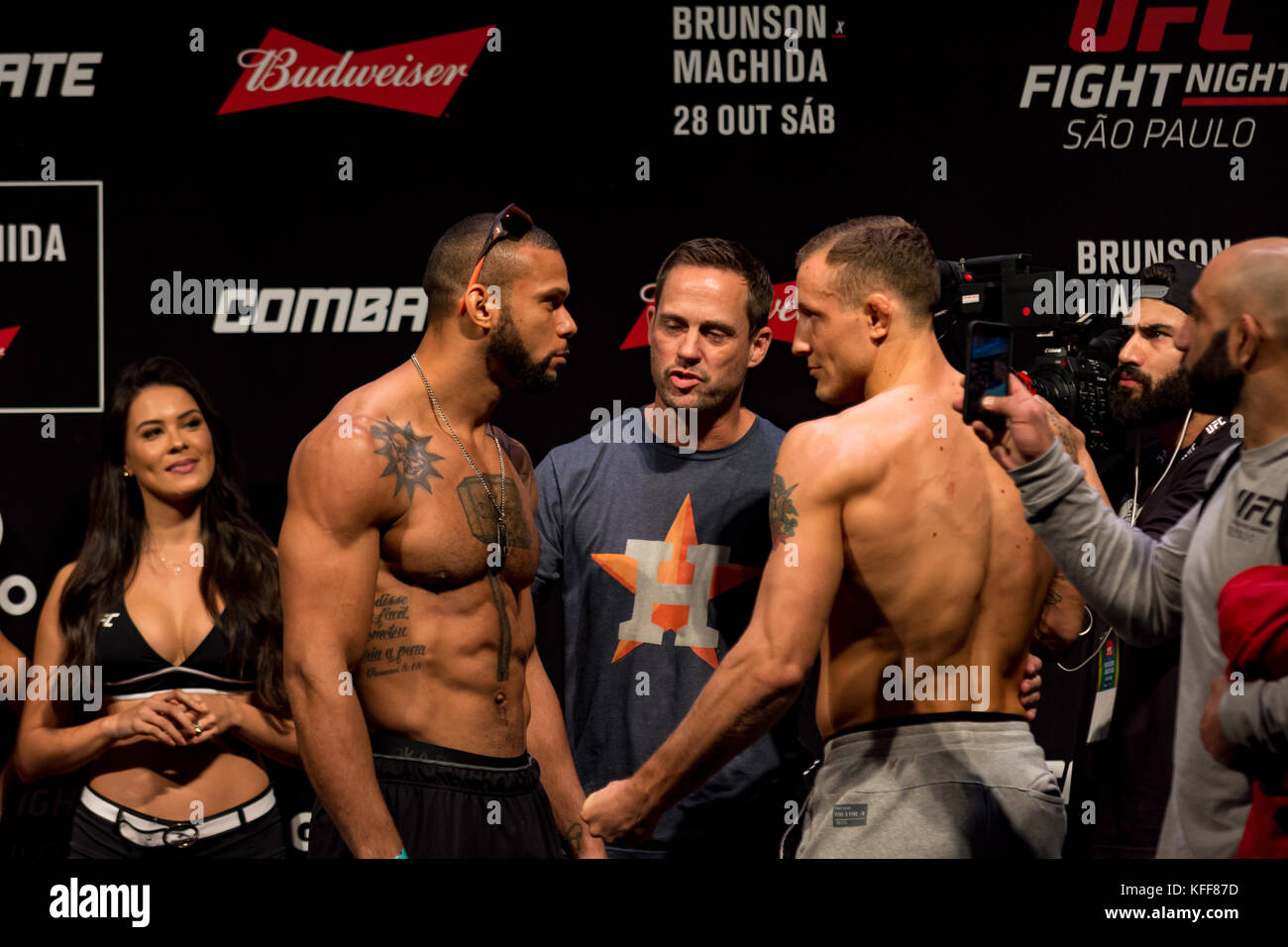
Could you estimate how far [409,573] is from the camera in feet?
8.66

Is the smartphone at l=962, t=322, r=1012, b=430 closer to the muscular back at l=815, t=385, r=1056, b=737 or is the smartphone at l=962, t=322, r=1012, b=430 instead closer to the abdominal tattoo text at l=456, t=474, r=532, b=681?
the muscular back at l=815, t=385, r=1056, b=737

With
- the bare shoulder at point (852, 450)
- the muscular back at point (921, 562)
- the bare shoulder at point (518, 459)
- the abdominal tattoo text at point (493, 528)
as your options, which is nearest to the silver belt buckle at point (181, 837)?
the abdominal tattoo text at point (493, 528)

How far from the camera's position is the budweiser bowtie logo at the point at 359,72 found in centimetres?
346

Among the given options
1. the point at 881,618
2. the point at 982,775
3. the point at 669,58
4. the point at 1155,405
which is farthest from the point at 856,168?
the point at 982,775

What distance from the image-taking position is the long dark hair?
3055 mm

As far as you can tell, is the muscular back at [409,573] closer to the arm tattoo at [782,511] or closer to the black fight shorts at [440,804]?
the black fight shorts at [440,804]

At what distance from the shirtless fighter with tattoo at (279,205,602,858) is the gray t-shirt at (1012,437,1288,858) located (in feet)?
3.84

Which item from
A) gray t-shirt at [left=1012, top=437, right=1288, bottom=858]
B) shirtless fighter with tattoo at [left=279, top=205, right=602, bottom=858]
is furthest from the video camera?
shirtless fighter with tattoo at [left=279, top=205, right=602, bottom=858]

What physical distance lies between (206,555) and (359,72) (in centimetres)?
140

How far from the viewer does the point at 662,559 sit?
299 cm

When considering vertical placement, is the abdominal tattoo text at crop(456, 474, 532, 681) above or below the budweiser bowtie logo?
below

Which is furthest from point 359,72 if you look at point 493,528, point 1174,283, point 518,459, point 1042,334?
point 1174,283

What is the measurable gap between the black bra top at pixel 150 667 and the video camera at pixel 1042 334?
1.88m

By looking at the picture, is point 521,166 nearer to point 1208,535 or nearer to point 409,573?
point 409,573
